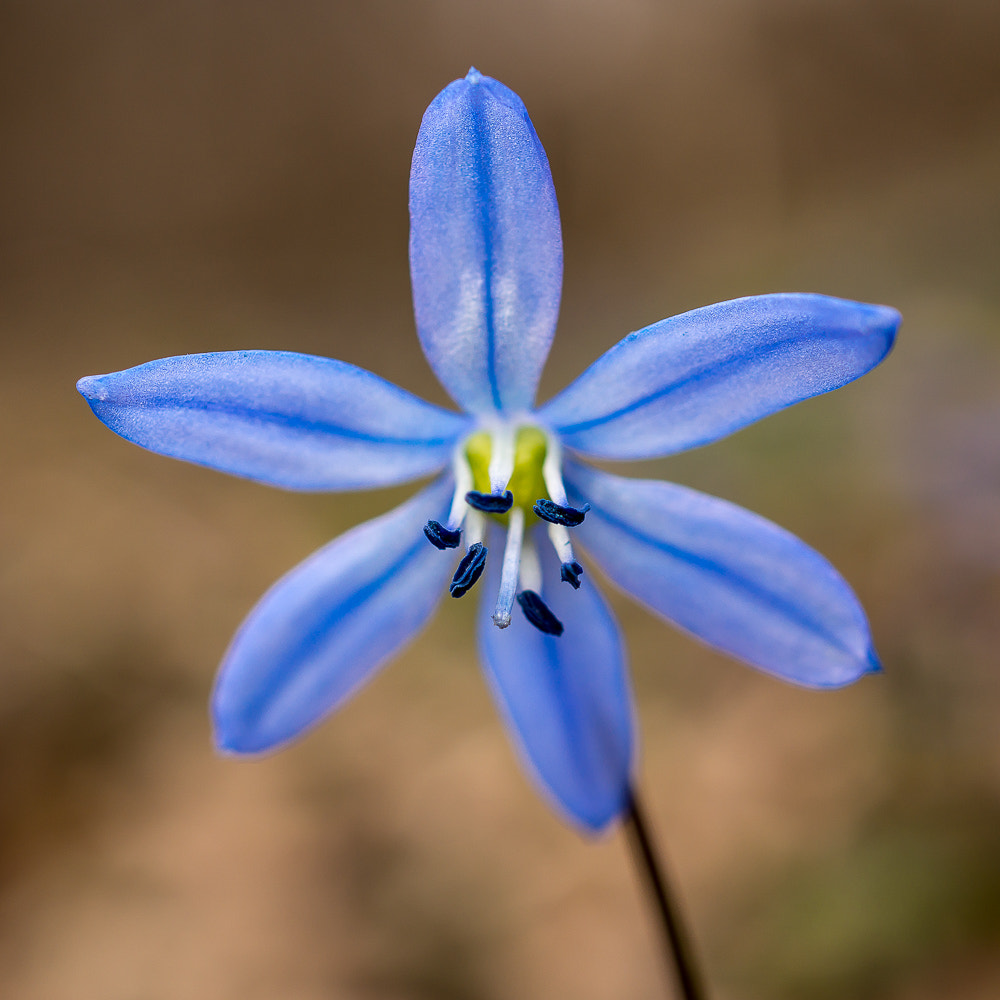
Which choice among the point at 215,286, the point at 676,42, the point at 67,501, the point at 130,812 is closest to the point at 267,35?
the point at 215,286

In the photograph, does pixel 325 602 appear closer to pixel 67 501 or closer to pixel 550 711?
pixel 550 711

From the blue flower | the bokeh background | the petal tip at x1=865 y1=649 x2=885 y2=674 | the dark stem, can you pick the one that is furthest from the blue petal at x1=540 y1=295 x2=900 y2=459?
the bokeh background

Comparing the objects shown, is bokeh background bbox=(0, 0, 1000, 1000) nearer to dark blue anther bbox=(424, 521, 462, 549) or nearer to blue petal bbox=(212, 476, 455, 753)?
blue petal bbox=(212, 476, 455, 753)

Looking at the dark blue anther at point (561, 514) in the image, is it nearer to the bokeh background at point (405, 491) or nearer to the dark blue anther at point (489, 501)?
the dark blue anther at point (489, 501)

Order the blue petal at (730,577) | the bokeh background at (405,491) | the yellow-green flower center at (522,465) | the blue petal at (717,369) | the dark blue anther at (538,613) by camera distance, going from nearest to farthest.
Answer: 1. the blue petal at (717,369)
2. the blue petal at (730,577)
3. the dark blue anther at (538,613)
4. the yellow-green flower center at (522,465)
5. the bokeh background at (405,491)

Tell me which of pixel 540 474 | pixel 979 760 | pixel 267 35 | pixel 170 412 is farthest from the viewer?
pixel 267 35

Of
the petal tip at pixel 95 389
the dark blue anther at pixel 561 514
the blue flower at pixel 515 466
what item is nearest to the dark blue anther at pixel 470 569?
the blue flower at pixel 515 466
